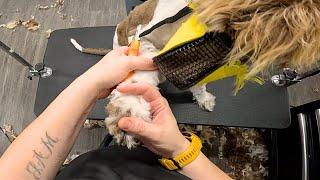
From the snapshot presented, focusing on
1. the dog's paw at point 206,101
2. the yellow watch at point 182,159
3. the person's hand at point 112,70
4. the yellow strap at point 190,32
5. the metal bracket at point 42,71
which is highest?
the yellow strap at point 190,32

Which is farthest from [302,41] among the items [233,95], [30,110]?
[30,110]

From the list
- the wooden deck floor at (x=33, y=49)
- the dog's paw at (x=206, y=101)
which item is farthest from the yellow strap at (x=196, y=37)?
the wooden deck floor at (x=33, y=49)

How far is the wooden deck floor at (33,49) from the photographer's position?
149 centimetres

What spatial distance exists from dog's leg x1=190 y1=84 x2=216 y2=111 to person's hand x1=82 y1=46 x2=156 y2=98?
27 centimetres

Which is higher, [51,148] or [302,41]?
[302,41]

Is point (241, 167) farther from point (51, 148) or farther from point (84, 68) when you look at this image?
point (51, 148)

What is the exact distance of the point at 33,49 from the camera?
1.67m

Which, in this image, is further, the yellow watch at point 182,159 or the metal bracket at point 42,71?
the metal bracket at point 42,71

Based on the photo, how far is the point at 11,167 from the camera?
675 mm

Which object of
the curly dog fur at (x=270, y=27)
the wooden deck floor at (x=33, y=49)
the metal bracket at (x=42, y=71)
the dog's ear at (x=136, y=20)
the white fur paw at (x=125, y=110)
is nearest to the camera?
the curly dog fur at (x=270, y=27)

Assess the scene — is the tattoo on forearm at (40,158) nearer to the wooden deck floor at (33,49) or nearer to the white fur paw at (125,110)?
the white fur paw at (125,110)

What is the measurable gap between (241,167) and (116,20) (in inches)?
33.9

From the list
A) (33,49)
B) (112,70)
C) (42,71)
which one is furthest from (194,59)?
(33,49)

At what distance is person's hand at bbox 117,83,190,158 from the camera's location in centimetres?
72
